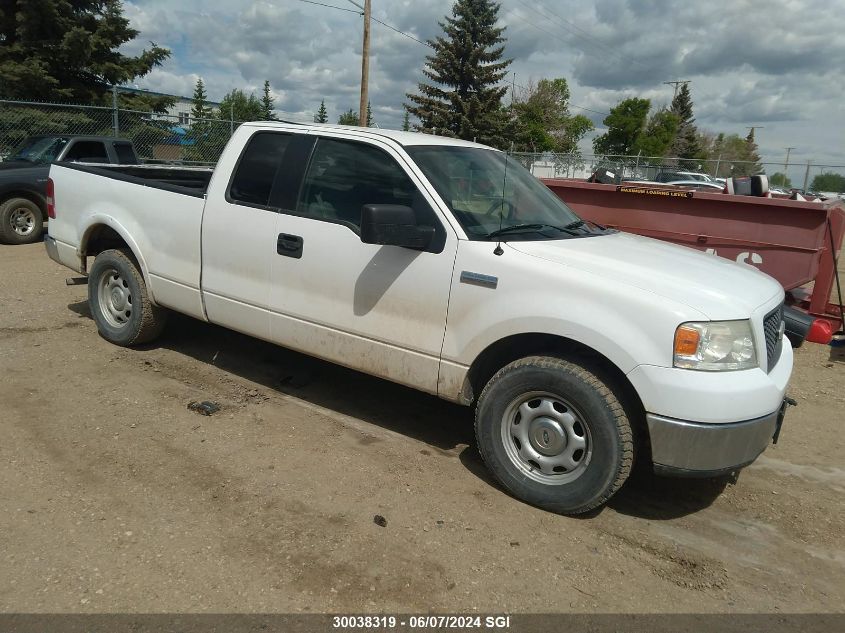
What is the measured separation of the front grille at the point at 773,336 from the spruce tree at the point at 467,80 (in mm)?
38242

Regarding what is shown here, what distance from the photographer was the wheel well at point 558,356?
132 inches

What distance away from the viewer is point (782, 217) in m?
6.89

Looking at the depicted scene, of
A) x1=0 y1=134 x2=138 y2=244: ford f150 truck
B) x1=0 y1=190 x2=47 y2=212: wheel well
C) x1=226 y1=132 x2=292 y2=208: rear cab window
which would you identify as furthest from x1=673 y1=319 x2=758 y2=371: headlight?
x1=0 y1=190 x2=47 y2=212: wheel well

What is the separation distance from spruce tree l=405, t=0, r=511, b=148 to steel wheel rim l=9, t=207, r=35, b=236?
31683 mm

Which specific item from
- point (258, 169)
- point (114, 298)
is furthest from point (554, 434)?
point (114, 298)

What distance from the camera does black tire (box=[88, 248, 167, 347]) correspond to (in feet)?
18.0

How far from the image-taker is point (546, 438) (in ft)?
11.5

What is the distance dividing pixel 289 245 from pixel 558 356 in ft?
6.33

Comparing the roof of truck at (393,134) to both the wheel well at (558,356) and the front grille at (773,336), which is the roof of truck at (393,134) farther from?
the front grille at (773,336)

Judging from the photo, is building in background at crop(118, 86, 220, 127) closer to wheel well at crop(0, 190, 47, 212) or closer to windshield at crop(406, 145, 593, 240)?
wheel well at crop(0, 190, 47, 212)

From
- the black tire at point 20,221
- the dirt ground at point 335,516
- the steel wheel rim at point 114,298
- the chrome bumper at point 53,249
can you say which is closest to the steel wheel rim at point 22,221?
the black tire at point 20,221

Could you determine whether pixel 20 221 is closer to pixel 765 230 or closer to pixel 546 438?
pixel 546 438

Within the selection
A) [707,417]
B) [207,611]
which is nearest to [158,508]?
[207,611]

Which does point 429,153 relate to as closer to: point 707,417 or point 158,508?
point 707,417
